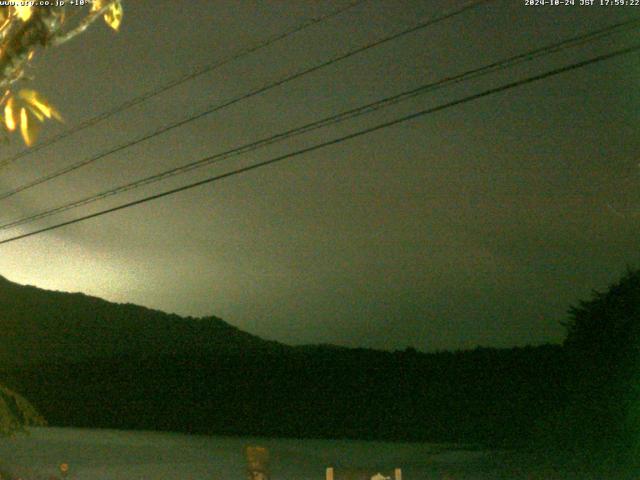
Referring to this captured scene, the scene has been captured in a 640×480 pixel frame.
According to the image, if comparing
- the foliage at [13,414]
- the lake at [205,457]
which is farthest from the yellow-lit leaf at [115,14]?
the lake at [205,457]

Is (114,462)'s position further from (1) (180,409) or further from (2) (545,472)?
(1) (180,409)

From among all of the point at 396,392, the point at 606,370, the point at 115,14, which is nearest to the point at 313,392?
the point at 396,392

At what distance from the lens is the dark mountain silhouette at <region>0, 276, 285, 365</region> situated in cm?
7094

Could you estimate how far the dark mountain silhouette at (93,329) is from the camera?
70.9 m

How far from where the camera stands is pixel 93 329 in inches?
3113

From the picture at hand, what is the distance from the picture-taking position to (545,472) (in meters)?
22.0

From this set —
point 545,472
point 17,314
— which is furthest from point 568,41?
point 17,314

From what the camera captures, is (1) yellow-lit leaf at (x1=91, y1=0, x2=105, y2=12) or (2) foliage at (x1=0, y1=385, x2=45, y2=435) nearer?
(1) yellow-lit leaf at (x1=91, y1=0, x2=105, y2=12)

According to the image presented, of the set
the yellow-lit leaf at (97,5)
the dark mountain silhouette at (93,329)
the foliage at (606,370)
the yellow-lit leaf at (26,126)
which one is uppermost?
the dark mountain silhouette at (93,329)

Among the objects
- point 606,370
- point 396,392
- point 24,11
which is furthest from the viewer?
point 396,392

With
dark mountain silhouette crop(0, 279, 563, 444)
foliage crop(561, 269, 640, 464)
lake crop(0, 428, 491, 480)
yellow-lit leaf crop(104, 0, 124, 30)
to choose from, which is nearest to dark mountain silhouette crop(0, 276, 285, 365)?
dark mountain silhouette crop(0, 279, 563, 444)

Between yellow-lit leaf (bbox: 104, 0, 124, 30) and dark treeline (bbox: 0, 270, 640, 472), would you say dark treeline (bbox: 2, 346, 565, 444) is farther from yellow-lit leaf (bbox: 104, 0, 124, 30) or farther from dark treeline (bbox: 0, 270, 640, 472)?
yellow-lit leaf (bbox: 104, 0, 124, 30)

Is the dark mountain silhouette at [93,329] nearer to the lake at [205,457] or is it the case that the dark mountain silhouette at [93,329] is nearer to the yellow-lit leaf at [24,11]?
the lake at [205,457]

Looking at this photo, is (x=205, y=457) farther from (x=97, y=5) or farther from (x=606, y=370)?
(x=97, y=5)
